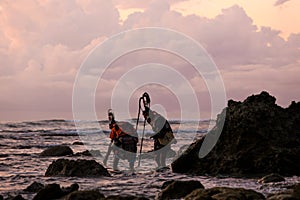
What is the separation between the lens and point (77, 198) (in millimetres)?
10047

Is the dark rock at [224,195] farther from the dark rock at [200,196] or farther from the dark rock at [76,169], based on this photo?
the dark rock at [76,169]

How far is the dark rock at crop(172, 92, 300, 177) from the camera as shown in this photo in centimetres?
1455

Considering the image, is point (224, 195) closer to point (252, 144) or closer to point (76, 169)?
point (252, 144)

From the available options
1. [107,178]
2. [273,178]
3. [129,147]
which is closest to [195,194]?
[273,178]

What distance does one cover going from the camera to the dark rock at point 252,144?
47.7 feet

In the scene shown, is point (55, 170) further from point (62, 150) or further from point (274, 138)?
point (62, 150)

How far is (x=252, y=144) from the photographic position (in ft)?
50.0

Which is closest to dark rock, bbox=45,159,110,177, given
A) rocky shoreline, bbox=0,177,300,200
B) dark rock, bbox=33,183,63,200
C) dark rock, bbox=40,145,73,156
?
rocky shoreline, bbox=0,177,300,200

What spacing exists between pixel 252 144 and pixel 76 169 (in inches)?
225

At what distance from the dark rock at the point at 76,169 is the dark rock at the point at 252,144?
8.44 ft

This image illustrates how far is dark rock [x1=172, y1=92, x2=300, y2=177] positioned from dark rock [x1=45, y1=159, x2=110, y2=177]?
257cm

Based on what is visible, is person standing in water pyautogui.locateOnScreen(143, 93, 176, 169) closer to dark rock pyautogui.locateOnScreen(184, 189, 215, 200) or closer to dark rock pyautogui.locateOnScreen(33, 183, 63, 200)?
dark rock pyautogui.locateOnScreen(33, 183, 63, 200)

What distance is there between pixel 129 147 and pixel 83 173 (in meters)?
3.04

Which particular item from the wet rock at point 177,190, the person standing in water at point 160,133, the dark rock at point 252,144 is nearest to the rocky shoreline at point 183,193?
the wet rock at point 177,190
